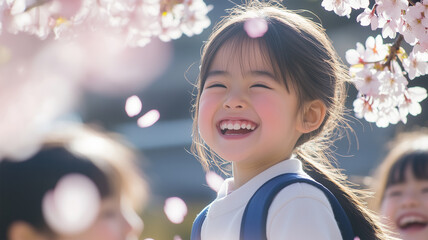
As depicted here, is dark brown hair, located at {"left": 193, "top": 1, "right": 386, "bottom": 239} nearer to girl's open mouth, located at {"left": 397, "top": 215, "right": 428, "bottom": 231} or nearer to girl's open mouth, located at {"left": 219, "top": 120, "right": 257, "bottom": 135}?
girl's open mouth, located at {"left": 219, "top": 120, "right": 257, "bottom": 135}

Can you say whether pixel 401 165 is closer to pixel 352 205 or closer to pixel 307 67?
pixel 352 205

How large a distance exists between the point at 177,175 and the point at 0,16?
789 centimetres

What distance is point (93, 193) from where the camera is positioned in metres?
1.95

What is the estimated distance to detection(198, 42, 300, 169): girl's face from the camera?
1.72 meters

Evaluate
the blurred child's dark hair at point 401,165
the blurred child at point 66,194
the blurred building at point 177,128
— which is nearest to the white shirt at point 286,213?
the blurred child at point 66,194

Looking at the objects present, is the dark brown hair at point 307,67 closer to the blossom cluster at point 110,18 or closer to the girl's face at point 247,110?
the girl's face at point 247,110

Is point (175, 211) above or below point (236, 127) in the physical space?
below

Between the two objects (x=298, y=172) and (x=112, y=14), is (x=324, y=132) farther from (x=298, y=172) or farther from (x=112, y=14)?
(x=112, y=14)

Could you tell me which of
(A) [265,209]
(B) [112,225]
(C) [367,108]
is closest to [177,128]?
(B) [112,225]

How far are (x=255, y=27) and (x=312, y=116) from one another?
13.4 inches

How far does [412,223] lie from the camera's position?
2.67m

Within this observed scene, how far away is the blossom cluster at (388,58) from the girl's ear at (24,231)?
3.61 ft

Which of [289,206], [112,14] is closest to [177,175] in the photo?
[112,14]

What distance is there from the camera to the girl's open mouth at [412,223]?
2653 mm
